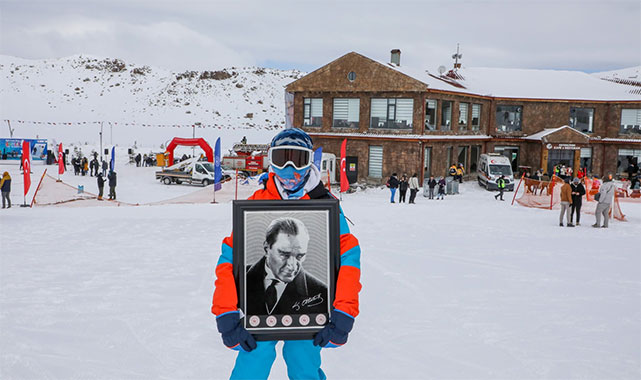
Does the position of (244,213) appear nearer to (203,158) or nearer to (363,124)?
(363,124)

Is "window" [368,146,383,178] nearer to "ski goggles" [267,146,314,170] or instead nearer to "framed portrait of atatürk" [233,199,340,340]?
"ski goggles" [267,146,314,170]

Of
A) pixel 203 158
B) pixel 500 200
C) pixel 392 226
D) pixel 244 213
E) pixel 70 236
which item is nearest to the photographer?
pixel 244 213

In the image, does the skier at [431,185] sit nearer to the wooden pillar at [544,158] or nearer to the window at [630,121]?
the wooden pillar at [544,158]

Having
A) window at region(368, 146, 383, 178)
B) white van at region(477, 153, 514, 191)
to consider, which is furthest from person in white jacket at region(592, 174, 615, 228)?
window at region(368, 146, 383, 178)

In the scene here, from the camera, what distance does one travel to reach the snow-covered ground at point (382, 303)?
5.07 meters

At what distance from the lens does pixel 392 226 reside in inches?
543

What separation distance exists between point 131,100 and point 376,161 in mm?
63778

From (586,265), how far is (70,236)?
11.6 m

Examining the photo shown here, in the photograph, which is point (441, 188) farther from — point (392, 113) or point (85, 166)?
point (85, 166)

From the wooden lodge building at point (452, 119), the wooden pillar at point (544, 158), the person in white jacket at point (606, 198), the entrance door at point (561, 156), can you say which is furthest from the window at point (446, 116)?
the person in white jacket at point (606, 198)

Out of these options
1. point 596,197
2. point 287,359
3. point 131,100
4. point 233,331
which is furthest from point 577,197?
point 131,100

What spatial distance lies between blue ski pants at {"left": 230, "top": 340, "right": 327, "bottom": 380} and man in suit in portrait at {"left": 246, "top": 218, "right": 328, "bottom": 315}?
1.50 ft

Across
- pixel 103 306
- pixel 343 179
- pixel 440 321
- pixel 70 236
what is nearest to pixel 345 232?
pixel 440 321

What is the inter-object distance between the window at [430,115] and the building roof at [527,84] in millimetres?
1077
